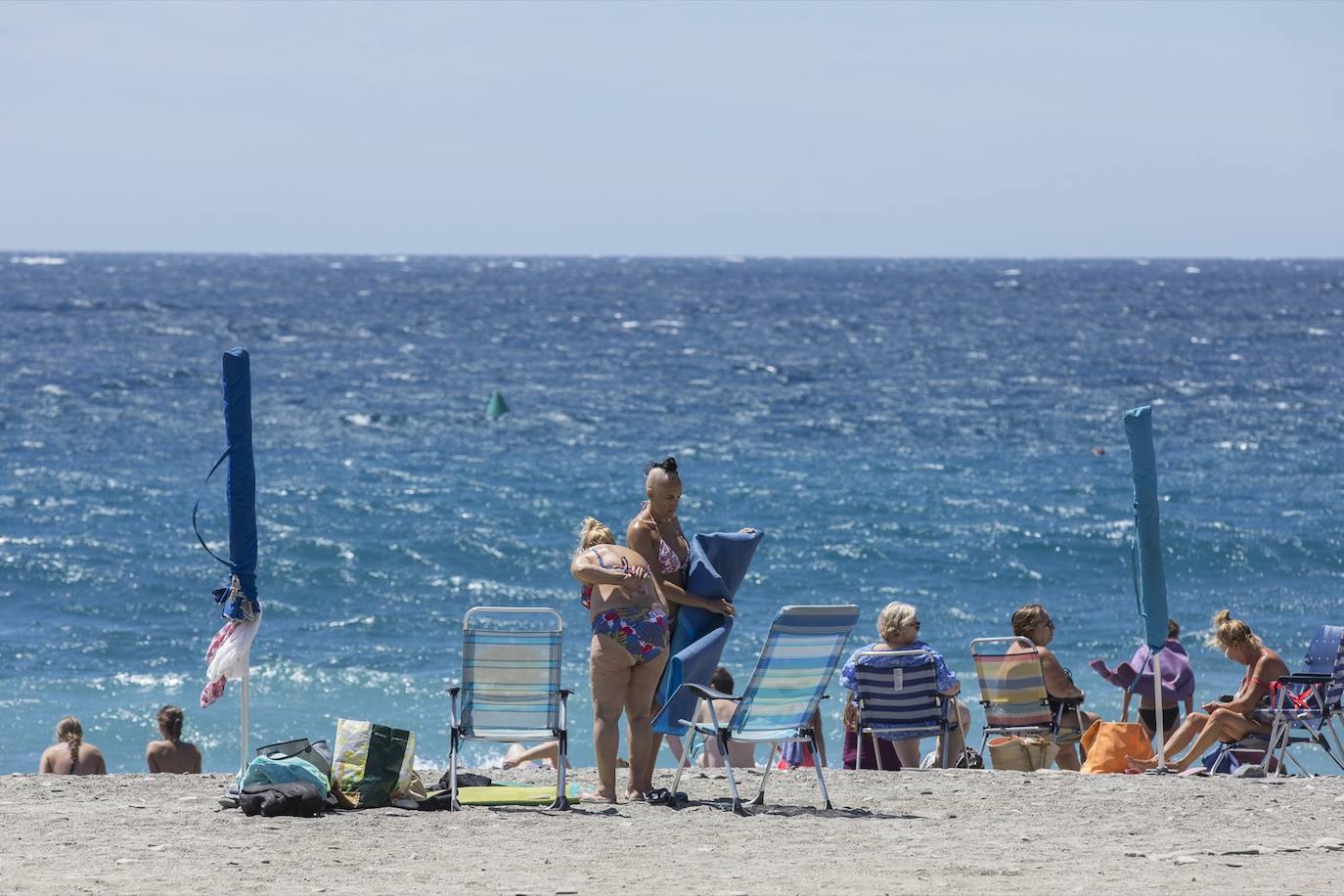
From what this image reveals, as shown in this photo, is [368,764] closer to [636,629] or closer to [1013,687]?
[636,629]

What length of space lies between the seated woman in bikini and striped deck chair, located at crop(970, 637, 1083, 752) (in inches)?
83.1

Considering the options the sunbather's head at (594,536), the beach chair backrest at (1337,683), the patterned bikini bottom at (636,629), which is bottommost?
the beach chair backrest at (1337,683)

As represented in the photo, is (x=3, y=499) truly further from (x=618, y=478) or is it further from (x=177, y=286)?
(x=177, y=286)

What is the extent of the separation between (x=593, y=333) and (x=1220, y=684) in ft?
163

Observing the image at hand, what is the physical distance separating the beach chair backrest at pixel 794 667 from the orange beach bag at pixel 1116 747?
2105mm

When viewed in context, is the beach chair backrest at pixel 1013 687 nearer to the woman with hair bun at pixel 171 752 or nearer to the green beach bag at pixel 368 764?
the green beach bag at pixel 368 764

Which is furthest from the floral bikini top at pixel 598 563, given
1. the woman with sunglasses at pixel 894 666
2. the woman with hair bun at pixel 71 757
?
the woman with hair bun at pixel 71 757

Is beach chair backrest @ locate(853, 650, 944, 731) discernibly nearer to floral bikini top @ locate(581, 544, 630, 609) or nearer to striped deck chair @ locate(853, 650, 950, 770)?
striped deck chair @ locate(853, 650, 950, 770)

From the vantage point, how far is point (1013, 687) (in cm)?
895

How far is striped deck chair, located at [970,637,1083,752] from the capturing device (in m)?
8.88

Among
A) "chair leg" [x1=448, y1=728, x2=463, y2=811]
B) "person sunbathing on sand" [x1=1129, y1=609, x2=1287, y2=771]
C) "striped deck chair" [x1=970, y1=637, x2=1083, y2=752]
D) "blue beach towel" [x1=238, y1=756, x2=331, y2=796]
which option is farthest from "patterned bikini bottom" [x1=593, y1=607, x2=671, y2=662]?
"person sunbathing on sand" [x1=1129, y1=609, x2=1287, y2=771]

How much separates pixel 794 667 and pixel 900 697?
1.53 metres

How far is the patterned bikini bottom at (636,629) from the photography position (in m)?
7.45

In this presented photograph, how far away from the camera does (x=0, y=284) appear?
105 meters
